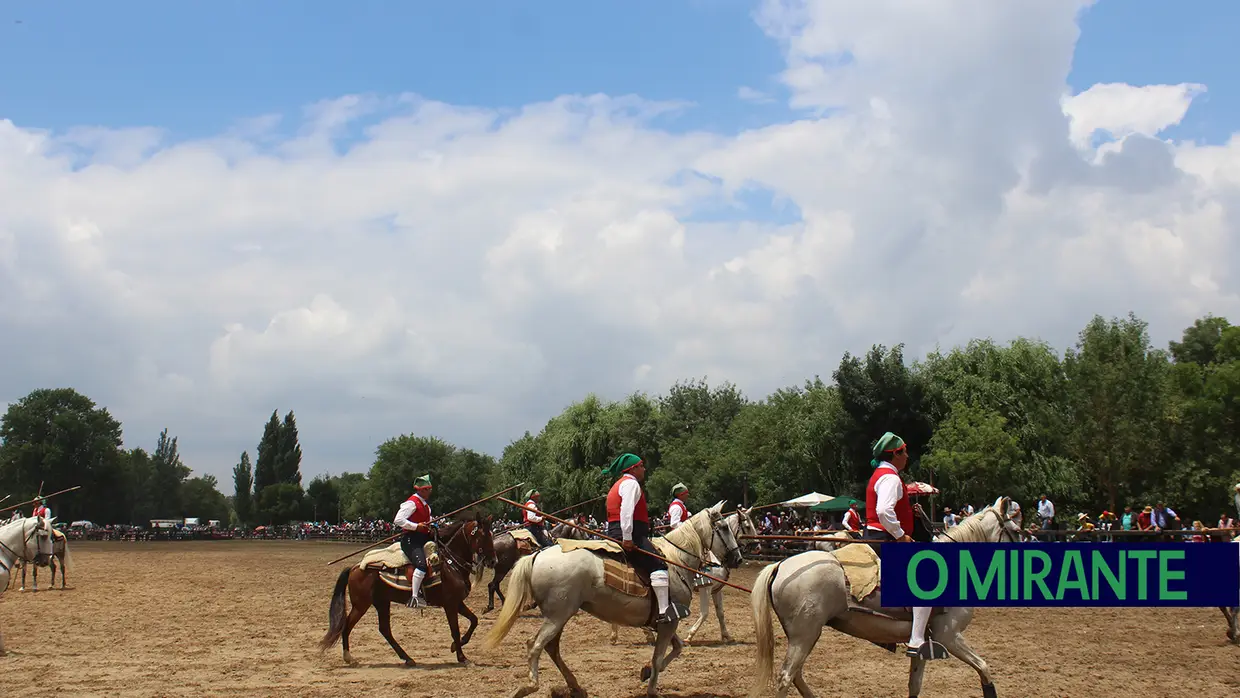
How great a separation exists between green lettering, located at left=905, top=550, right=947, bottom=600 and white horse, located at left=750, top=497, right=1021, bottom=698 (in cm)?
191

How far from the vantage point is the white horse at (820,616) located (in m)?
8.79

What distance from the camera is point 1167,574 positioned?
19.6 ft

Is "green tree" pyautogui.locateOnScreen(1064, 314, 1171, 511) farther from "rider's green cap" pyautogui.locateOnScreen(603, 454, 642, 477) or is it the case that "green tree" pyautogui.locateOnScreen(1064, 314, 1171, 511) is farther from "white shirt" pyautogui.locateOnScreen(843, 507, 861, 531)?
"rider's green cap" pyautogui.locateOnScreen(603, 454, 642, 477)

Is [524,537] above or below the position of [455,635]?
above

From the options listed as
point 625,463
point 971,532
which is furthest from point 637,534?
point 971,532

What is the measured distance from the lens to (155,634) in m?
16.5

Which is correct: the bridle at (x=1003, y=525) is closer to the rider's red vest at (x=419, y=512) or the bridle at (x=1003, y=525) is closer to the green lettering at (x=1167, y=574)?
the green lettering at (x=1167, y=574)

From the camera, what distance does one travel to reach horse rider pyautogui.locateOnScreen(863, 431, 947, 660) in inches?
342

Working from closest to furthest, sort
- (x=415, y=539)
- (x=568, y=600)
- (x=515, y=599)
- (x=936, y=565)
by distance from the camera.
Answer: (x=936, y=565) < (x=568, y=600) < (x=515, y=599) < (x=415, y=539)

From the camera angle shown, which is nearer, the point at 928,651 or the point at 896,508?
the point at 928,651

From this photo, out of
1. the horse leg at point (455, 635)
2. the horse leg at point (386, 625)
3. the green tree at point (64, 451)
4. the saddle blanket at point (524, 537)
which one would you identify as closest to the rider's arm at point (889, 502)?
the horse leg at point (455, 635)

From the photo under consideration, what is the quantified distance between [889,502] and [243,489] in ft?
397

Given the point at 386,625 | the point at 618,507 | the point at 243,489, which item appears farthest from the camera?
the point at 243,489

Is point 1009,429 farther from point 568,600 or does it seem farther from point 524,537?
point 568,600
